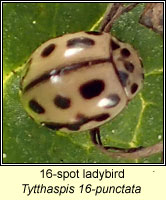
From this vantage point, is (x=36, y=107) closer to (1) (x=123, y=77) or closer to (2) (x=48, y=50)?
(2) (x=48, y=50)

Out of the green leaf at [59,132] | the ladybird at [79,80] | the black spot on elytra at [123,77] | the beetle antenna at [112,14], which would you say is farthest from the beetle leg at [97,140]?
the beetle antenna at [112,14]

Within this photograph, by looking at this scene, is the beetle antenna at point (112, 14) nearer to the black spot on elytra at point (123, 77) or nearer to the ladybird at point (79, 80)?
the ladybird at point (79, 80)

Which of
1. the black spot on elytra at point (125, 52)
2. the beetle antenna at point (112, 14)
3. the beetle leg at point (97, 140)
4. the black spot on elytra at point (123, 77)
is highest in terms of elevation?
the beetle antenna at point (112, 14)

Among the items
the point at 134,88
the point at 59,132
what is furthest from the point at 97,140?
the point at 134,88

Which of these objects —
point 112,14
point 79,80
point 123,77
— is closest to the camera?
point 79,80

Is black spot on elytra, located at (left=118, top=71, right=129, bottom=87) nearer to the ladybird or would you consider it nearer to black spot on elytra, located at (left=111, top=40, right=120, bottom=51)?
the ladybird

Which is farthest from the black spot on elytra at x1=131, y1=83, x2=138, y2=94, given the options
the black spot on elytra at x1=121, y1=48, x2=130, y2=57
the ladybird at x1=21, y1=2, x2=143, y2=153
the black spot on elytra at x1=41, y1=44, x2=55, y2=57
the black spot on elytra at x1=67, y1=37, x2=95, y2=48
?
the black spot on elytra at x1=41, y1=44, x2=55, y2=57
